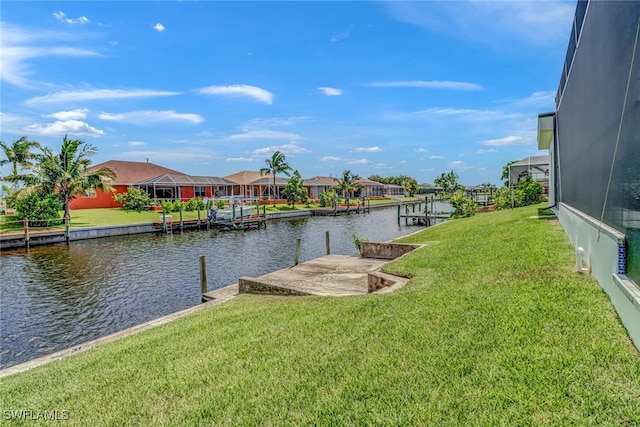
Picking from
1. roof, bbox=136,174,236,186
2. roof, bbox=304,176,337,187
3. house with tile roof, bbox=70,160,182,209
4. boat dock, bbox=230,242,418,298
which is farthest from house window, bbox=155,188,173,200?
boat dock, bbox=230,242,418,298

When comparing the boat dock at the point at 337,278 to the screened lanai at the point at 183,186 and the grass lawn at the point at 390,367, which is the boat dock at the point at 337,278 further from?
the screened lanai at the point at 183,186

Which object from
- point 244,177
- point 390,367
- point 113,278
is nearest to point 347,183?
point 244,177

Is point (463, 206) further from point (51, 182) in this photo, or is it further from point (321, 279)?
point (51, 182)

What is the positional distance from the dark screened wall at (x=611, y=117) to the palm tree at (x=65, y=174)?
98.8 ft

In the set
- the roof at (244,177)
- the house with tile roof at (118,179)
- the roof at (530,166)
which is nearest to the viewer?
the roof at (530,166)

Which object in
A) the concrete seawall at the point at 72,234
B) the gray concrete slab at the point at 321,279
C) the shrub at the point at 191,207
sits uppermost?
the shrub at the point at 191,207

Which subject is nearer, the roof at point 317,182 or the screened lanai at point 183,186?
the screened lanai at point 183,186

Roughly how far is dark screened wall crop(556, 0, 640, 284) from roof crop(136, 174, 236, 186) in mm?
41202

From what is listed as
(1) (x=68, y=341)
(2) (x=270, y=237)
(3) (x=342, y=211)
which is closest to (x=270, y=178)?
(3) (x=342, y=211)

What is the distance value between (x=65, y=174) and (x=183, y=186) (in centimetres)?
1768

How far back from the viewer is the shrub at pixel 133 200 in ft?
125

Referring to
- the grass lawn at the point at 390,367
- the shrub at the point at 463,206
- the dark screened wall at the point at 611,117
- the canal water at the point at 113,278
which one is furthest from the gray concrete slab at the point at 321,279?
the shrub at the point at 463,206

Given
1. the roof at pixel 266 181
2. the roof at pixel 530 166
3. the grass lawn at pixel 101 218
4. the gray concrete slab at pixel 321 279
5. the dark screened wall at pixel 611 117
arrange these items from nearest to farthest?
the dark screened wall at pixel 611 117 → the gray concrete slab at pixel 321 279 → the roof at pixel 530 166 → the grass lawn at pixel 101 218 → the roof at pixel 266 181

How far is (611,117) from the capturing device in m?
4.40
